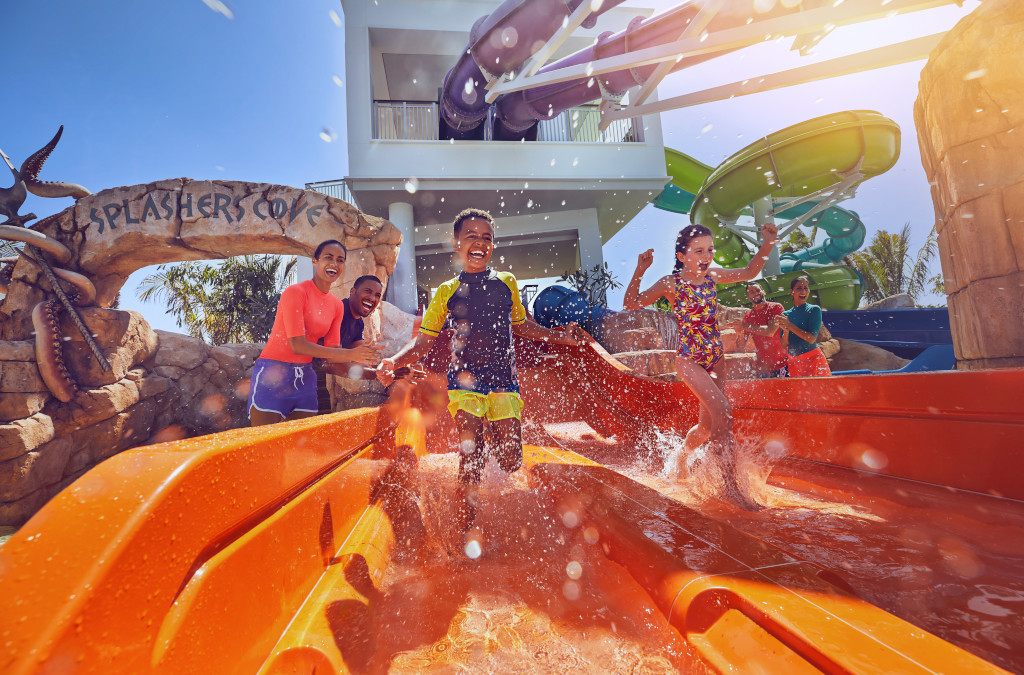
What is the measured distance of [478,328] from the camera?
245 centimetres

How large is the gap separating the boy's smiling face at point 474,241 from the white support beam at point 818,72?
180 inches

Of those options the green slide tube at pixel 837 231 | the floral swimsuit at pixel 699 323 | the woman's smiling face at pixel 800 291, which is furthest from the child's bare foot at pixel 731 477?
the green slide tube at pixel 837 231

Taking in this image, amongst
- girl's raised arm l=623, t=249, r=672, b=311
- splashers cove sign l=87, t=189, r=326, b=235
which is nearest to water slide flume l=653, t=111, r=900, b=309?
splashers cove sign l=87, t=189, r=326, b=235

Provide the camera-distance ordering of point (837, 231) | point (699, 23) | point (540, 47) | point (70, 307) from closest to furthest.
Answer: point (699, 23) → point (70, 307) → point (540, 47) → point (837, 231)

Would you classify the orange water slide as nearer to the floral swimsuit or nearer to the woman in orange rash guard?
the woman in orange rash guard

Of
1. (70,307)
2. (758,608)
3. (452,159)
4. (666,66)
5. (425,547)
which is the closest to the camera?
(758,608)

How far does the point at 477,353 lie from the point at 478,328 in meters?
0.14

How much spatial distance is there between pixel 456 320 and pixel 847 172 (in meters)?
12.7

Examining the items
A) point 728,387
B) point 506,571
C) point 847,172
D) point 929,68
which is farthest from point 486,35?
point 847,172

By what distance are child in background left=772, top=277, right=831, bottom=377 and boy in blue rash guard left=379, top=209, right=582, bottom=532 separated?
11.4ft

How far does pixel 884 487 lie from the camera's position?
231 cm

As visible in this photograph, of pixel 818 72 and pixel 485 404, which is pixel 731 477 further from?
pixel 818 72

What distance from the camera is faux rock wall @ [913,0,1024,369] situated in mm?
2781

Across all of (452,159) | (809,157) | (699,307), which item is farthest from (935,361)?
(452,159)
